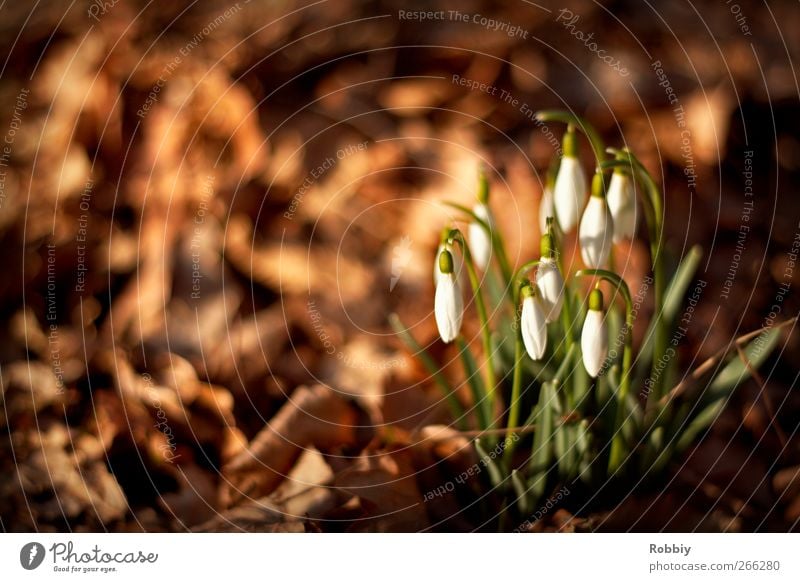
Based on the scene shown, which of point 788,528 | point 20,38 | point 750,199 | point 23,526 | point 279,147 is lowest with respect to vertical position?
point 788,528

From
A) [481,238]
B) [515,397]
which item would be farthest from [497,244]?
[515,397]

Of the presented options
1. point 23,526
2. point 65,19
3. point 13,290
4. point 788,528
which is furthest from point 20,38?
point 788,528

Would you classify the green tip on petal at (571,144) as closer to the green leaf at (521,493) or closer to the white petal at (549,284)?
the white petal at (549,284)

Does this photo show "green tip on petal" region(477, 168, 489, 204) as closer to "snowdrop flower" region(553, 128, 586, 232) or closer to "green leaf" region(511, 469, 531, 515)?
"snowdrop flower" region(553, 128, 586, 232)

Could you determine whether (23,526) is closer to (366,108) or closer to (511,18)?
(366,108)

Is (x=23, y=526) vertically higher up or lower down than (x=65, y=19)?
lower down

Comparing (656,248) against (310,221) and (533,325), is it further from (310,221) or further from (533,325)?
(310,221)
